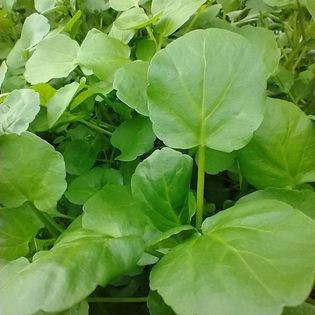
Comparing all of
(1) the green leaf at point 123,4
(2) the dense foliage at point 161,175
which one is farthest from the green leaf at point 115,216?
(1) the green leaf at point 123,4

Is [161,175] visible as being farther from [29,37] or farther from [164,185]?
[29,37]

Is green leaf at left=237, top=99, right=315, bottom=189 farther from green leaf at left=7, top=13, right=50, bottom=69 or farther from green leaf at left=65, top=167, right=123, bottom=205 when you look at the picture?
green leaf at left=7, top=13, right=50, bottom=69

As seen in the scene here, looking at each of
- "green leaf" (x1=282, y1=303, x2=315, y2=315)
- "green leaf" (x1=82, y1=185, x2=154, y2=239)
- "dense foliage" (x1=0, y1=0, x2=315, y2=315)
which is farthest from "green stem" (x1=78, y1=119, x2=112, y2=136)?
"green leaf" (x1=282, y1=303, x2=315, y2=315)

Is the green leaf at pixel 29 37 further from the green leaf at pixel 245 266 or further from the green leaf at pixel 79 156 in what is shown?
the green leaf at pixel 245 266

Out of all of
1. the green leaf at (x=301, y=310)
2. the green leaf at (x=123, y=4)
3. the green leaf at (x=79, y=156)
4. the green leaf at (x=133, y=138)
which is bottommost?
the green leaf at (x=301, y=310)

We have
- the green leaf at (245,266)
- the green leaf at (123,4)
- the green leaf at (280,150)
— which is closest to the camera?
→ the green leaf at (245,266)

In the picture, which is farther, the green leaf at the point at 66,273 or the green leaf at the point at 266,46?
the green leaf at the point at 266,46

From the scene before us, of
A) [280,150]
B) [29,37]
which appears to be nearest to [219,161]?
[280,150]

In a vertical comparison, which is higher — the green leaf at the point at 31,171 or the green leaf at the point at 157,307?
the green leaf at the point at 31,171
